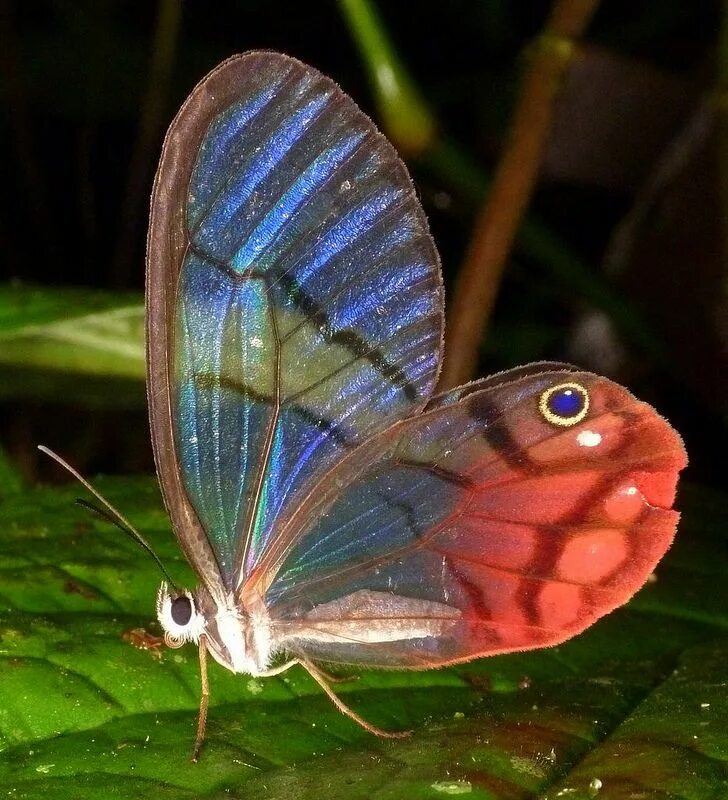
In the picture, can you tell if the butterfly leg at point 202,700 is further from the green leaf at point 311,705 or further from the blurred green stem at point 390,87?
the blurred green stem at point 390,87

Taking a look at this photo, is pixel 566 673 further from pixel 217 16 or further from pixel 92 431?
pixel 217 16

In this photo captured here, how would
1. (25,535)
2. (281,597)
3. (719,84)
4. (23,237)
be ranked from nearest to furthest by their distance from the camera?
1. (281,597)
2. (25,535)
3. (719,84)
4. (23,237)

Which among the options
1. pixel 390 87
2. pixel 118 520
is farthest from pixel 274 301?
pixel 390 87

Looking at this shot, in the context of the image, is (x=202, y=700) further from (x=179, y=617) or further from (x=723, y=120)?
(x=723, y=120)

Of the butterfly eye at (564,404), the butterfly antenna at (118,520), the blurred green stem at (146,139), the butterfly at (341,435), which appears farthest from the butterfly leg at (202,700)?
the blurred green stem at (146,139)

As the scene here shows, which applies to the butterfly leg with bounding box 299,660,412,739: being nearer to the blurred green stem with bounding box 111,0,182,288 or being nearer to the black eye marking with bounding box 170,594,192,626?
the black eye marking with bounding box 170,594,192,626

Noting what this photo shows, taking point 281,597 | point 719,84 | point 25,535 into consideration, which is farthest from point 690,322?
point 25,535
